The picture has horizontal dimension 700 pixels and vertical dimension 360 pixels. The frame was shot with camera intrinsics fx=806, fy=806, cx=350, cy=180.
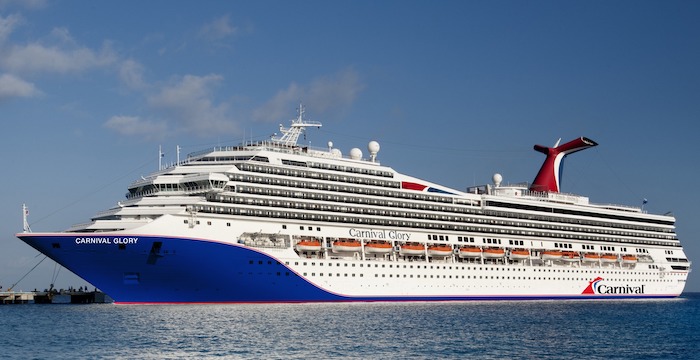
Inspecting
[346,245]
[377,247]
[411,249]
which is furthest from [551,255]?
[346,245]

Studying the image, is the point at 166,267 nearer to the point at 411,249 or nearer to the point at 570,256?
the point at 411,249

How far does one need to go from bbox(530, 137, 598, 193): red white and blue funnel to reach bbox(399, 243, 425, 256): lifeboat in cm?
2636

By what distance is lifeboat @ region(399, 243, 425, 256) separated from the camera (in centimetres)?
6988

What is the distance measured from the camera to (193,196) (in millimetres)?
61594

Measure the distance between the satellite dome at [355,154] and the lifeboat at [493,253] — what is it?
15.6 m

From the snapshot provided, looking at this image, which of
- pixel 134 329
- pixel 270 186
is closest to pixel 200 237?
pixel 270 186

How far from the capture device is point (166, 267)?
5650cm

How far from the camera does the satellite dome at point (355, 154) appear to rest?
237 ft

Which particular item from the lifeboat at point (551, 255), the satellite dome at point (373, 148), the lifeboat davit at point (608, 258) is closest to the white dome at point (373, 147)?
the satellite dome at point (373, 148)

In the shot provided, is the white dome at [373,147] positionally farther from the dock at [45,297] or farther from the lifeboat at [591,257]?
the dock at [45,297]

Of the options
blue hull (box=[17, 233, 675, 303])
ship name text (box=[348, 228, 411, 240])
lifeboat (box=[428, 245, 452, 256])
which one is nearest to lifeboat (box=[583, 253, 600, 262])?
lifeboat (box=[428, 245, 452, 256])

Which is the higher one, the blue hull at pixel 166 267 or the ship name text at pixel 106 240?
the ship name text at pixel 106 240

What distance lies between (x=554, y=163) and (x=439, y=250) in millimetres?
28028

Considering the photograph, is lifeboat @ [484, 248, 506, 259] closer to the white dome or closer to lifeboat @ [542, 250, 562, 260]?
lifeboat @ [542, 250, 562, 260]
